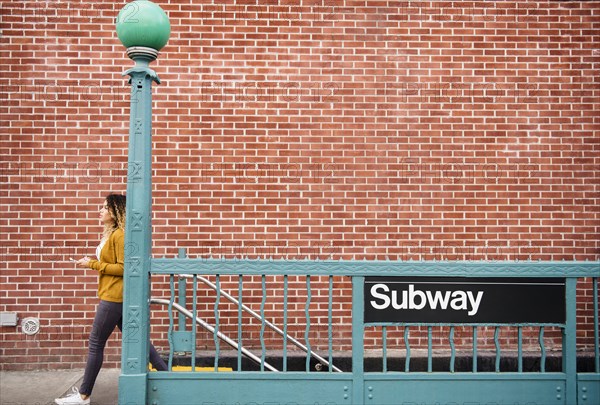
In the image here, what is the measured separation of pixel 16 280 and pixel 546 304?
197 inches

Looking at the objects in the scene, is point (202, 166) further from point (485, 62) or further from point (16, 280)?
point (485, 62)

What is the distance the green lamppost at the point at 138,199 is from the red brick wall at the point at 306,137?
2.04 metres

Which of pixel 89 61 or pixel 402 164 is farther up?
pixel 89 61

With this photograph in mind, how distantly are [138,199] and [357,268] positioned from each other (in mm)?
1544

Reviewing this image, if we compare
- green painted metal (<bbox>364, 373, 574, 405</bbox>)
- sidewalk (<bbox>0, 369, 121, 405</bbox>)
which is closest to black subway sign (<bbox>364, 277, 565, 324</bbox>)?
green painted metal (<bbox>364, 373, 574, 405</bbox>)

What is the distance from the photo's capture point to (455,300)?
361cm

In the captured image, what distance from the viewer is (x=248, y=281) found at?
5.61 metres

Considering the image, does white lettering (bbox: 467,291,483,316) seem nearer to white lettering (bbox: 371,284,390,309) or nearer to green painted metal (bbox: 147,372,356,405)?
white lettering (bbox: 371,284,390,309)

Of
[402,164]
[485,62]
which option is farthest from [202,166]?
[485,62]

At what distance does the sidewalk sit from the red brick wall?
201mm

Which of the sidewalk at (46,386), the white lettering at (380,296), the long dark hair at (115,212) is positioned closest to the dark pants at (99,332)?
the sidewalk at (46,386)

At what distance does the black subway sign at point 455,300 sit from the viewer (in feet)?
11.8

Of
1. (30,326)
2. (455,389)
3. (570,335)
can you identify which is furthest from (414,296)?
(30,326)

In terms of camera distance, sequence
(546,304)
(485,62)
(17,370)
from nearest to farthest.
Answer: (546,304) → (17,370) → (485,62)
